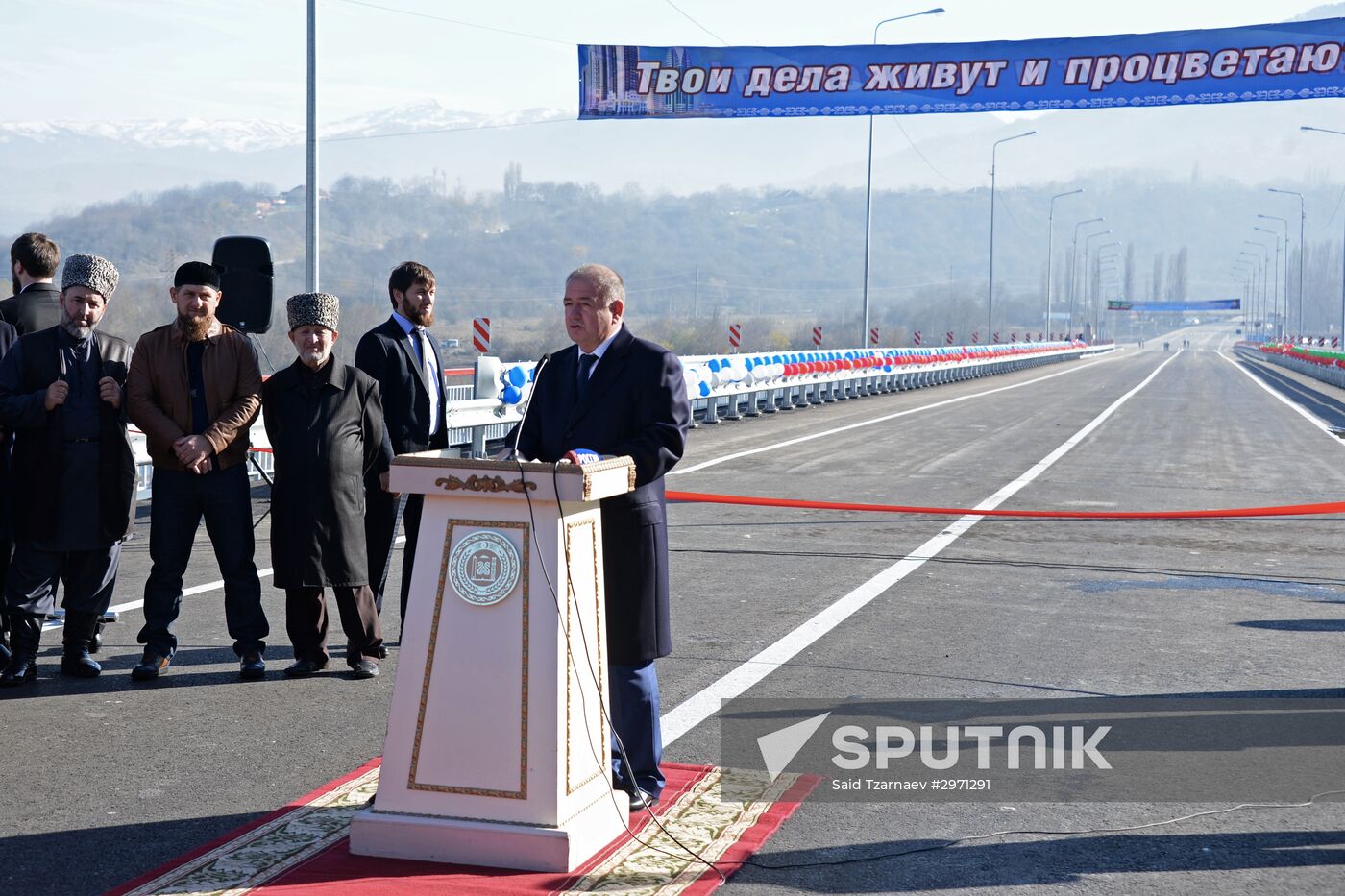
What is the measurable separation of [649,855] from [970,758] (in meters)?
1.67

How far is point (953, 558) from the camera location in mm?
11617

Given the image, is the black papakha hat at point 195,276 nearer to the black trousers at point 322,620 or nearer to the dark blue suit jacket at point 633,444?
the black trousers at point 322,620

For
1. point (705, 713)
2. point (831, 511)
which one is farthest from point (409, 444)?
point (831, 511)

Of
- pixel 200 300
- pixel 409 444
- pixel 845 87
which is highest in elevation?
pixel 845 87

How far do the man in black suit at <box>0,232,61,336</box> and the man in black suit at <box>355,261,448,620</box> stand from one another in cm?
165

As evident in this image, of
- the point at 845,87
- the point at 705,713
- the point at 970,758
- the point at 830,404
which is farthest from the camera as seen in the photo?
the point at 830,404

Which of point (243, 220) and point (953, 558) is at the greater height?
point (243, 220)

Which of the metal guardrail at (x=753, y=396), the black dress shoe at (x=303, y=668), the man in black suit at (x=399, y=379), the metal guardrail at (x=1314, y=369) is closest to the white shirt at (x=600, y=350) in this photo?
the metal guardrail at (x=753, y=396)

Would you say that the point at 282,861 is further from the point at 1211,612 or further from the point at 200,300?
the point at 1211,612

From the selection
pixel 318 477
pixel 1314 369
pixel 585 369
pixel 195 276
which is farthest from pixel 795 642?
pixel 1314 369

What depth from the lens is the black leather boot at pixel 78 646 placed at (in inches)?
293

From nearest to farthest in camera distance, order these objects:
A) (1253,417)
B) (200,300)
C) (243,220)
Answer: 1. (200,300)
2. (1253,417)
3. (243,220)

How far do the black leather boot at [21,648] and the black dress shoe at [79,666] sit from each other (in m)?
0.14

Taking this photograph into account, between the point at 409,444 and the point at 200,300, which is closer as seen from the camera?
the point at 200,300
